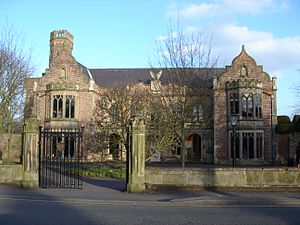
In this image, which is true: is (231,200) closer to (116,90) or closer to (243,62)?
(116,90)

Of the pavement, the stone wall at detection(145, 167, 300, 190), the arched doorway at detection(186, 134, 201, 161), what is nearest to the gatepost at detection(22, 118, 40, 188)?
the pavement

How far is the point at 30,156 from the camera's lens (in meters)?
15.9

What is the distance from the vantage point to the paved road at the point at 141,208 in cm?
899

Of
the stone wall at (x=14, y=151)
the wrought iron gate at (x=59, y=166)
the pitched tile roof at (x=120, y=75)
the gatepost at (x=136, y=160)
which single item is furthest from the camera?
the pitched tile roof at (x=120, y=75)

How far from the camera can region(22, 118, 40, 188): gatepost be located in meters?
15.8

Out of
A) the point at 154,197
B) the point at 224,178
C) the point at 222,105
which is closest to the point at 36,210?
the point at 154,197

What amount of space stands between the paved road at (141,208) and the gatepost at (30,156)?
30.8 inches

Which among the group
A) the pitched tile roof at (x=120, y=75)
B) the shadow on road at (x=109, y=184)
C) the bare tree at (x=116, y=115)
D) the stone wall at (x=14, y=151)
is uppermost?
the pitched tile roof at (x=120, y=75)

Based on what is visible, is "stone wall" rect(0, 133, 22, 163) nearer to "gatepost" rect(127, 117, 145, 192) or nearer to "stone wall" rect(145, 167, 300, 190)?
"gatepost" rect(127, 117, 145, 192)

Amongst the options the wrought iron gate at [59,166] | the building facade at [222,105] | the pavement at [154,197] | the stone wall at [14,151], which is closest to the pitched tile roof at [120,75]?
the building facade at [222,105]

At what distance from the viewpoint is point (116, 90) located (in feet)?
90.6

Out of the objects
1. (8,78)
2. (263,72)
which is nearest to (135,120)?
(8,78)

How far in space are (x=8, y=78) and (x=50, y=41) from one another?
3244cm

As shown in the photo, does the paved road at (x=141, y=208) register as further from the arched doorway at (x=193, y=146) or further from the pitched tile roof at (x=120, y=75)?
the pitched tile roof at (x=120, y=75)
